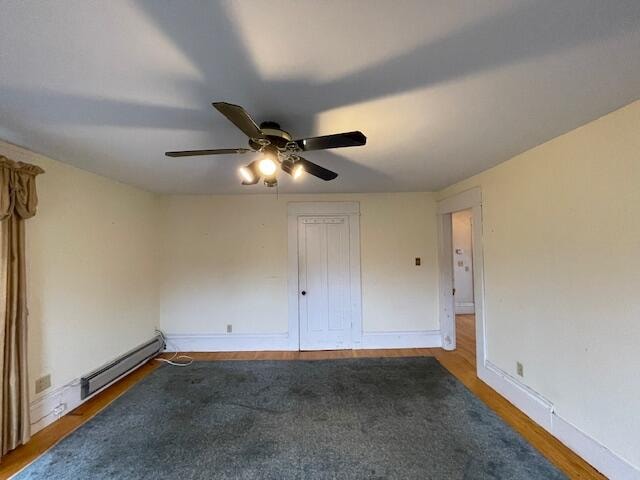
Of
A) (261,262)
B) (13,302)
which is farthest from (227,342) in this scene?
(13,302)

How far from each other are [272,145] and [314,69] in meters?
0.51

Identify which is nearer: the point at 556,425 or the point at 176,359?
the point at 556,425

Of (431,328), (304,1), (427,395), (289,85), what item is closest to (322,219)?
(431,328)

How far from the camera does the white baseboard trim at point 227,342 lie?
13.7 ft

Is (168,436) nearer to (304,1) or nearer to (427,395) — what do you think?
(427,395)

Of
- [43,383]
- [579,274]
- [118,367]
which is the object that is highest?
[579,274]

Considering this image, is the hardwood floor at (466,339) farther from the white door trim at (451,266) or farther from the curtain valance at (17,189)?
the curtain valance at (17,189)

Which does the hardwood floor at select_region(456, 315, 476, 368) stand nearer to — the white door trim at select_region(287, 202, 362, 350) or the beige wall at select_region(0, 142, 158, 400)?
the white door trim at select_region(287, 202, 362, 350)

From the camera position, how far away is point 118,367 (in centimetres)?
320

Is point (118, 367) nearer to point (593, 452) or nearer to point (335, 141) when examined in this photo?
point (335, 141)

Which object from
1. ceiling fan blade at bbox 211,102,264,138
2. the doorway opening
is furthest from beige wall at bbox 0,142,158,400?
the doorway opening

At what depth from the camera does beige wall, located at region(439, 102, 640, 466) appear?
1747 millimetres

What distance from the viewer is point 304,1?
0.98m

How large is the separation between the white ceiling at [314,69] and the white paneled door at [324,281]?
2.17 metres
